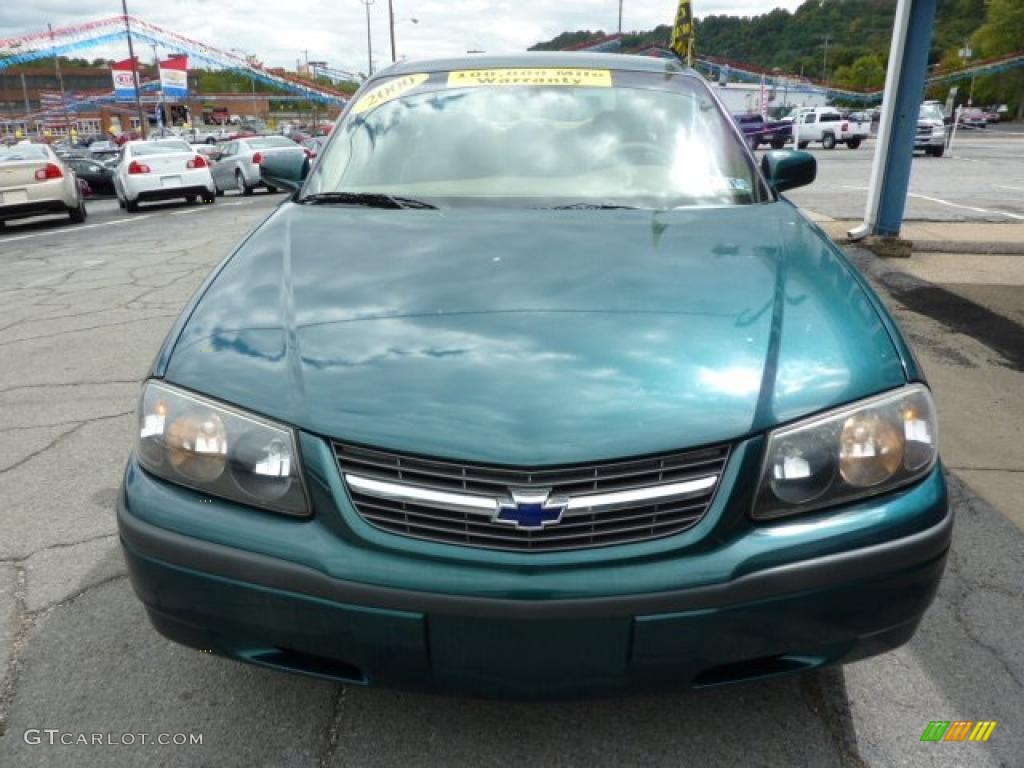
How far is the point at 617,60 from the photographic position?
3309 millimetres

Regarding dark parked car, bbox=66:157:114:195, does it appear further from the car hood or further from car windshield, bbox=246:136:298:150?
the car hood

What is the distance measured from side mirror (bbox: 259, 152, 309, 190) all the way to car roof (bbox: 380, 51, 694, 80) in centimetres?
47

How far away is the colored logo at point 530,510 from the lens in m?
1.46

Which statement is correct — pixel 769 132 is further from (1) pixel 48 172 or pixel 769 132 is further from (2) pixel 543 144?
(2) pixel 543 144

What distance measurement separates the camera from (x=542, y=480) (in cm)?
147

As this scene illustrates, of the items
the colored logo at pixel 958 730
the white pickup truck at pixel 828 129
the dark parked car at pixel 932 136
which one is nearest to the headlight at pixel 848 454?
the colored logo at pixel 958 730

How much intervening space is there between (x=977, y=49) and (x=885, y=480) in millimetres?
110499

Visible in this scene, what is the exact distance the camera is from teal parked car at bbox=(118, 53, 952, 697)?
1.47 meters

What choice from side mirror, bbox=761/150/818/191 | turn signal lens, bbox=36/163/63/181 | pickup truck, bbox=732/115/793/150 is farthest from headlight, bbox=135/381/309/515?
pickup truck, bbox=732/115/793/150

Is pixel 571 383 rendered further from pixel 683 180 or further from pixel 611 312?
pixel 683 180

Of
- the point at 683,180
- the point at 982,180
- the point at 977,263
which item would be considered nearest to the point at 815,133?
the point at 982,180

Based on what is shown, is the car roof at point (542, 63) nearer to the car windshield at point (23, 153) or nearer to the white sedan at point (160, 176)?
the car windshield at point (23, 153)

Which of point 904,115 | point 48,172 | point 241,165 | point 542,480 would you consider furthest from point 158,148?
point 542,480

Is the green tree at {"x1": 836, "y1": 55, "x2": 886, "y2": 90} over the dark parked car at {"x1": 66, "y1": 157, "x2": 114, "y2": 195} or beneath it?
over
